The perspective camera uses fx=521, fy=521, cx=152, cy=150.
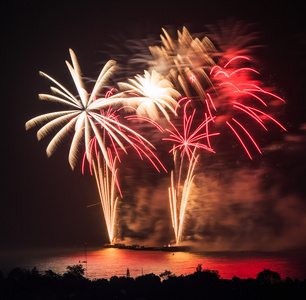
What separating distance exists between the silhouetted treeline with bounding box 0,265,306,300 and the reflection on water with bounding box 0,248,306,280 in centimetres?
476

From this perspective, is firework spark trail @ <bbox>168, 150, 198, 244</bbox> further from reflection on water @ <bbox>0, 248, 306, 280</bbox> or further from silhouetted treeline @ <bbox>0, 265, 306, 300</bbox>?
silhouetted treeline @ <bbox>0, 265, 306, 300</bbox>

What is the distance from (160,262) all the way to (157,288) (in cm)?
975

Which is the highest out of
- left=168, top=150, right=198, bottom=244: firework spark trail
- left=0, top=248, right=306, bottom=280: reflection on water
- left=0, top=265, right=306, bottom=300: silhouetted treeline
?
left=168, top=150, right=198, bottom=244: firework spark trail

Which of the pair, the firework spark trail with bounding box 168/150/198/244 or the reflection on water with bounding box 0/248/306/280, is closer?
the reflection on water with bounding box 0/248/306/280

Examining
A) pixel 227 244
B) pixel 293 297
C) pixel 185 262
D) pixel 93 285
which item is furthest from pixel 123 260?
pixel 293 297

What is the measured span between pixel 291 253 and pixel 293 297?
561 inches

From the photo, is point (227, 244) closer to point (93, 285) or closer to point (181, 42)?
point (181, 42)

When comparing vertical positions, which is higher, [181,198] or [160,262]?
[181,198]

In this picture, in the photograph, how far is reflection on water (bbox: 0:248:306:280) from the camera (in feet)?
70.8

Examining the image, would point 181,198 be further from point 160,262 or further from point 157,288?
point 157,288

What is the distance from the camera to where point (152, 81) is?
21688mm

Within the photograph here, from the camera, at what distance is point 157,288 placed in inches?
597

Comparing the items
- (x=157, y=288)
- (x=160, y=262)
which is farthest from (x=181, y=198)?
(x=157, y=288)

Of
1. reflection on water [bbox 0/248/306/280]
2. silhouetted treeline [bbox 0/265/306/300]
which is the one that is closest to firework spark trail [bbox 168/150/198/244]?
reflection on water [bbox 0/248/306/280]
